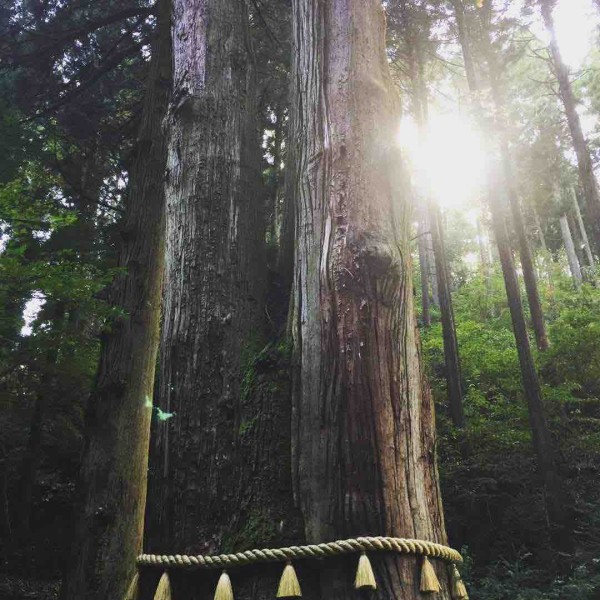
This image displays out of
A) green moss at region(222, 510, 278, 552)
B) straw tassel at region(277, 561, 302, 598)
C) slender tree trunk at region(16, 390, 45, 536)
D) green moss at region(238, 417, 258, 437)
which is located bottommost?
straw tassel at region(277, 561, 302, 598)

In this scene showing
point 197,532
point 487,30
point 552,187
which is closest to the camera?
point 197,532

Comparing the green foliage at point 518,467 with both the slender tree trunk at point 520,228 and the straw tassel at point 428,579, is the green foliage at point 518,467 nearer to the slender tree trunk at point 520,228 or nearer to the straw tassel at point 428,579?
the slender tree trunk at point 520,228

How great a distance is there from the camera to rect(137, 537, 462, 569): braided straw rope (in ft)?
4.11

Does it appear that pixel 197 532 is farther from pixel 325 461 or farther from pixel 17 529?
pixel 17 529

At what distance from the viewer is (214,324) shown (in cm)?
177

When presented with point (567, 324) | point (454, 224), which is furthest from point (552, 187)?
point (567, 324)

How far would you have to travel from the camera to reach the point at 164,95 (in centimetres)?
541

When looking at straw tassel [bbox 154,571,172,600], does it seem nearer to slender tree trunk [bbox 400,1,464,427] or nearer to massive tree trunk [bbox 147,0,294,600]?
massive tree trunk [bbox 147,0,294,600]

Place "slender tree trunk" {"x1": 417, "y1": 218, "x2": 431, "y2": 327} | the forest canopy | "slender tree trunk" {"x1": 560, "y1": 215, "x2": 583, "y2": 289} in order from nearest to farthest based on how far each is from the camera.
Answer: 1. the forest canopy
2. "slender tree trunk" {"x1": 417, "y1": 218, "x2": 431, "y2": 327}
3. "slender tree trunk" {"x1": 560, "y1": 215, "x2": 583, "y2": 289}

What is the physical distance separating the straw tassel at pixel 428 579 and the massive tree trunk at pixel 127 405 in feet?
11.4

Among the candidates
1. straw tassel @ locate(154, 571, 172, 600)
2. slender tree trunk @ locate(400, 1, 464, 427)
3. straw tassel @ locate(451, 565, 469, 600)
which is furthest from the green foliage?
straw tassel @ locate(154, 571, 172, 600)

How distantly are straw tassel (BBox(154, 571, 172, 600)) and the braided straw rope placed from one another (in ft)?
0.11

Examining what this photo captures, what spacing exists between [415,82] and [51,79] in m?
7.84

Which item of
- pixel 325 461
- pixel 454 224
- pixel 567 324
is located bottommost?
pixel 325 461
